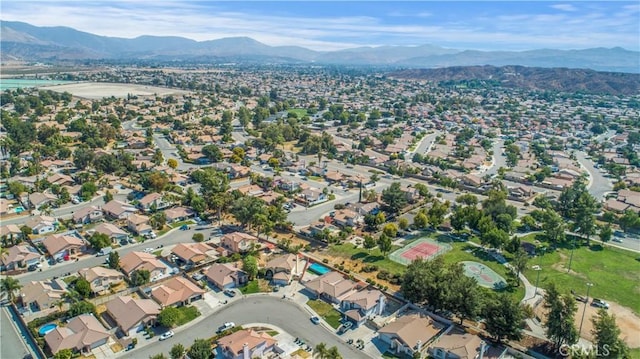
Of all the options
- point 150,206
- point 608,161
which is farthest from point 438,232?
point 608,161

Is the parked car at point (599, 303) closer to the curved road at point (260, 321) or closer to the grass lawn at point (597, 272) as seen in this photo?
the grass lawn at point (597, 272)

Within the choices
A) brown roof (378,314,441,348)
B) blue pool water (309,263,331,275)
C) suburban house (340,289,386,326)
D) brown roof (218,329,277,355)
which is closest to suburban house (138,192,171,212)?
blue pool water (309,263,331,275)

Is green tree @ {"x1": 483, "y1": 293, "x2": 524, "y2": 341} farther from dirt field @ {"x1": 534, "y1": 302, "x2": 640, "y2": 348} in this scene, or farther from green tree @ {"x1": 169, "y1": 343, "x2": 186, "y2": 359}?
green tree @ {"x1": 169, "y1": 343, "x2": 186, "y2": 359}

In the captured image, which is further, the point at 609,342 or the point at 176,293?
the point at 176,293

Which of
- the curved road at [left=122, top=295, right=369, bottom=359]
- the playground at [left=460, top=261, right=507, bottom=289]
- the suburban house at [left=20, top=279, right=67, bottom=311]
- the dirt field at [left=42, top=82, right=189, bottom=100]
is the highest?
the dirt field at [left=42, top=82, right=189, bottom=100]

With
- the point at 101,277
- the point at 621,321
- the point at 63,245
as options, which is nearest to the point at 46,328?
the point at 101,277

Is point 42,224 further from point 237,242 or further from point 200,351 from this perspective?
point 200,351
